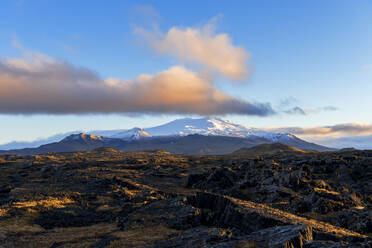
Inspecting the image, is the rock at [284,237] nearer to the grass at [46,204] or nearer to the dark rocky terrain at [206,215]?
the dark rocky terrain at [206,215]

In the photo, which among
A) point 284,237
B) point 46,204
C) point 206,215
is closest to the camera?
point 284,237

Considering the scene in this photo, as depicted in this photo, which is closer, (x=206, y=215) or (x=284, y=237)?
(x=284, y=237)

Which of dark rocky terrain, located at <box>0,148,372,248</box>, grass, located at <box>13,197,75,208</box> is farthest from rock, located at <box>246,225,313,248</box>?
grass, located at <box>13,197,75,208</box>

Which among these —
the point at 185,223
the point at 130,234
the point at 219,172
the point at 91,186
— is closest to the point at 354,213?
the point at 185,223

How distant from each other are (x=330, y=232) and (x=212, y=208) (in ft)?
39.8

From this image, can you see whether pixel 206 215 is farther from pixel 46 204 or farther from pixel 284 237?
pixel 46 204

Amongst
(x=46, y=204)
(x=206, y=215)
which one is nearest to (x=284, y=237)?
(x=206, y=215)

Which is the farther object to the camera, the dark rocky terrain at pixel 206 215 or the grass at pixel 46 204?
the grass at pixel 46 204

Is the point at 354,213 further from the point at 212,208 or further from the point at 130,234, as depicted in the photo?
the point at 130,234

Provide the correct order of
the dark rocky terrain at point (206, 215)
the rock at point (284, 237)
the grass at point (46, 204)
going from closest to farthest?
the rock at point (284, 237)
the dark rocky terrain at point (206, 215)
the grass at point (46, 204)

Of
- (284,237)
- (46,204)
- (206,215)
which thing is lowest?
(46,204)

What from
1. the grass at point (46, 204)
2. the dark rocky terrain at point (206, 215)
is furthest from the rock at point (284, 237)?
the grass at point (46, 204)

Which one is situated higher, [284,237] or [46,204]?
[284,237]

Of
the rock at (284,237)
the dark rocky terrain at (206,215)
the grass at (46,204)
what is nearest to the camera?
the rock at (284,237)
